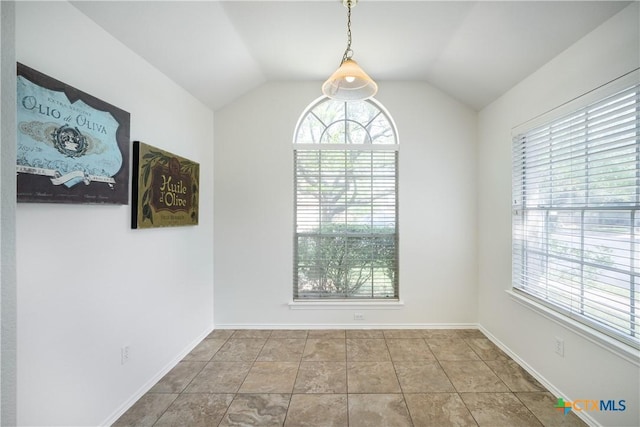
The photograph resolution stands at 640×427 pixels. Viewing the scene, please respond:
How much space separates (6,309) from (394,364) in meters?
2.52

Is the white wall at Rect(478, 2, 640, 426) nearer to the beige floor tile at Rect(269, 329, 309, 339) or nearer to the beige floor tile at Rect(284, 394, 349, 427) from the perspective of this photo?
the beige floor tile at Rect(284, 394, 349, 427)

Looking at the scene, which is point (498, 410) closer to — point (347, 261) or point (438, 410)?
point (438, 410)

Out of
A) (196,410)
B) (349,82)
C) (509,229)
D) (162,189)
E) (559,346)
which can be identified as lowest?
(196,410)

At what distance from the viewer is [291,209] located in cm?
296

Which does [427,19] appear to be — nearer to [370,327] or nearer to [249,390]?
[370,327]

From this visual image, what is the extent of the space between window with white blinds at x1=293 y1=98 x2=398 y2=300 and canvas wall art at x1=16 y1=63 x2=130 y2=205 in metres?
1.75

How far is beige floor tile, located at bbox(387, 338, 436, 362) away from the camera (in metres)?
2.37

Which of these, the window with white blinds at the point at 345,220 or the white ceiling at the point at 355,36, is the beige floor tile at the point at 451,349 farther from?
the white ceiling at the point at 355,36

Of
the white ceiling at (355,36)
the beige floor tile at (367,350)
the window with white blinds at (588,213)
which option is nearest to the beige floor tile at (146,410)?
the beige floor tile at (367,350)

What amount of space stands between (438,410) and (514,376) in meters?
0.88

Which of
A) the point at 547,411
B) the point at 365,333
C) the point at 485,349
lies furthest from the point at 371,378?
the point at 485,349

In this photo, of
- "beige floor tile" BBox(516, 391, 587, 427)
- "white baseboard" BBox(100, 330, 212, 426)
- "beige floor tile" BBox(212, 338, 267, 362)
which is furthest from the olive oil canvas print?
"beige floor tile" BBox(516, 391, 587, 427)

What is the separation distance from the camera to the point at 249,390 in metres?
1.94

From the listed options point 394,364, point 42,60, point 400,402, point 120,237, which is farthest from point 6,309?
point 394,364
